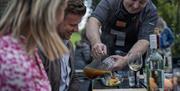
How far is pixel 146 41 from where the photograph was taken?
3873mm

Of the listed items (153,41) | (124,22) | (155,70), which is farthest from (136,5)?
(155,70)

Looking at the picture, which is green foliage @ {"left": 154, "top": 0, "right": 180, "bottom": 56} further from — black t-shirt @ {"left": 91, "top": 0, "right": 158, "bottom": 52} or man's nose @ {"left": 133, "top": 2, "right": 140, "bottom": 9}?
man's nose @ {"left": 133, "top": 2, "right": 140, "bottom": 9}

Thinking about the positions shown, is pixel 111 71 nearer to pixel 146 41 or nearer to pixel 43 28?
pixel 146 41

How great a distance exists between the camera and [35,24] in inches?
68.3

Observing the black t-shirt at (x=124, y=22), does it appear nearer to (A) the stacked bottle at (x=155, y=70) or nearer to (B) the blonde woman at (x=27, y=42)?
(A) the stacked bottle at (x=155, y=70)

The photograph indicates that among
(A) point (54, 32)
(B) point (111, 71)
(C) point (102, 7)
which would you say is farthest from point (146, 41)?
(A) point (54, 32)

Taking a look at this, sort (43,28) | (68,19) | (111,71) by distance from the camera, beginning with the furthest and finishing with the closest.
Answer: (111,71) < (68,19) < (43,28)

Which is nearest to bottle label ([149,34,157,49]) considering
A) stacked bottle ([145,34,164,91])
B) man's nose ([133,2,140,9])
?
stacked bottle ([145,34,164,91])

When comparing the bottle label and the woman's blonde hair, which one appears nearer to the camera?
the woman's blonde hair

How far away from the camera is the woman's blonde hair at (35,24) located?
5.68ft

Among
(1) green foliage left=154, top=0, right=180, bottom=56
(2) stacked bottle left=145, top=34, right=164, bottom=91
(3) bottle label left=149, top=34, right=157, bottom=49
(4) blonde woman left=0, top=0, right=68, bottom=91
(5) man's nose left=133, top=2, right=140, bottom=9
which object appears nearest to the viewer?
(4) blonde woman left=0, top=0, right=68, bottom=91

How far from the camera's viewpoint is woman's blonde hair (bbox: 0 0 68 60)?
1.73 m

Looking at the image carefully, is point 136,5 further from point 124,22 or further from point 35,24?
point 35,24

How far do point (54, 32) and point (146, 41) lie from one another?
2.17 m
